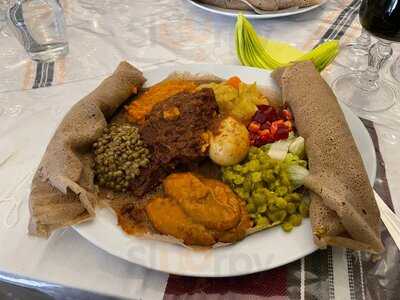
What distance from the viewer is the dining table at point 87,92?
2.69 ft

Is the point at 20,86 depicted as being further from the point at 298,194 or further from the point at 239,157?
the point at 298,194

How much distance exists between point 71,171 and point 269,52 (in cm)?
82

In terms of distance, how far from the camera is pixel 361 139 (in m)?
1.02

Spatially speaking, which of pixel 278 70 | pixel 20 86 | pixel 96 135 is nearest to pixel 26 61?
pixel 20 86

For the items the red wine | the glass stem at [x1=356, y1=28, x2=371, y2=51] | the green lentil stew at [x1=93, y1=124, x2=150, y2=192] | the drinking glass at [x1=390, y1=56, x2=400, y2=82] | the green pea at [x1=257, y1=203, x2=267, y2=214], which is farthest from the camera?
the glass stem at [x1=356, y1=28, x2=371, y2=51]

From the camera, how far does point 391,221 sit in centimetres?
91

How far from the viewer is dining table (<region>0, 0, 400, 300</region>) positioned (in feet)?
2.69

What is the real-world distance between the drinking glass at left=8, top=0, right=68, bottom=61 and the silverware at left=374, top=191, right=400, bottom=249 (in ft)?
3.92

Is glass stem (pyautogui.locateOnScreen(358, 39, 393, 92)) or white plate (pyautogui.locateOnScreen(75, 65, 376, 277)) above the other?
glass stem (pyautogui.locateOnScreen(358, 39, 393, 92))

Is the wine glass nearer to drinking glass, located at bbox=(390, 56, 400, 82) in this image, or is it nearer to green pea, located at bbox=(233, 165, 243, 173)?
drinking glass, located at bbox=(390, 56, 400, 82)

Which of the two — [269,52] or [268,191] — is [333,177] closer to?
[268,191]

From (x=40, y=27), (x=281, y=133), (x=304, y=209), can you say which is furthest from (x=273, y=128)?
(x=40, y=27)

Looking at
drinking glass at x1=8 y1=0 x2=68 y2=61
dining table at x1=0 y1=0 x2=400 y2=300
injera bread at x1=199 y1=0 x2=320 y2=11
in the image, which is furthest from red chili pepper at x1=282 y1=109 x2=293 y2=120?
drinking glass at x1=8 y1=0 x2=68 y2=61

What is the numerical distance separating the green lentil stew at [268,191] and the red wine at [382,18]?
1.56 feet
